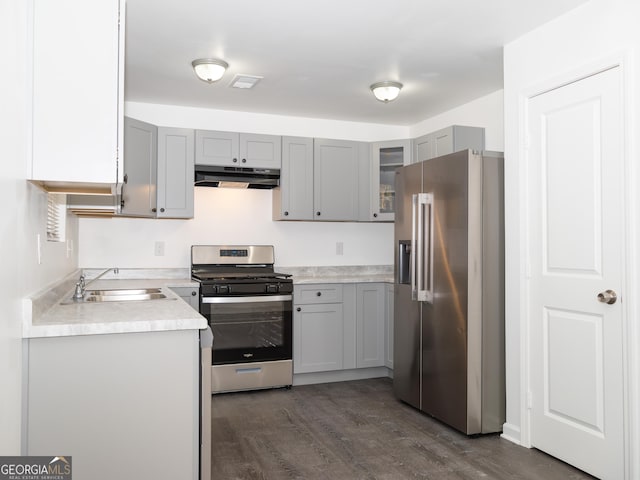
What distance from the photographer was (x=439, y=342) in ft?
11.5

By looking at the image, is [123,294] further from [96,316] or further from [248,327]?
[96,316]

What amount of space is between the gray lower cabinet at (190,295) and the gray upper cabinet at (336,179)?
1.30m

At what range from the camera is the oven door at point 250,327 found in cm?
423

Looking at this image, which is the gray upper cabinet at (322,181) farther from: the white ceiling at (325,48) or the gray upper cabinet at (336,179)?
the white ceiling at (325,48)

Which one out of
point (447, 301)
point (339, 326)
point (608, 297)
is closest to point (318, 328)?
point (339, 326)

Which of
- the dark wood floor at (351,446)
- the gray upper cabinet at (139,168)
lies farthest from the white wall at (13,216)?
the gray upper cabinet at (139,168)

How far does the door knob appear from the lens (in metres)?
2.57

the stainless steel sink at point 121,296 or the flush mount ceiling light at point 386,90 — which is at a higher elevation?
the flush mount ceiling light at point 386,90

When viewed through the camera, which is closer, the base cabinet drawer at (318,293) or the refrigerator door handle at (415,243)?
the refrigerator door handle at (415,243)

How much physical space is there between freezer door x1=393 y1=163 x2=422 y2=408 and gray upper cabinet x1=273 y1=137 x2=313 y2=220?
42.2 inches

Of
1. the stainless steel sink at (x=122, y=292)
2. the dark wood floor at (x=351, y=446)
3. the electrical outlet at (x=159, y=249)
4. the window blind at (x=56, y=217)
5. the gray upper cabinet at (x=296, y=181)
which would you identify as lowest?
the dark wood floor at (x=351, y=446)

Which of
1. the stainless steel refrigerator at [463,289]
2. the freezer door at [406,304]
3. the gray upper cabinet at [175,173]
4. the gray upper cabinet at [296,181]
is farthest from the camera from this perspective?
the gray upper cabinet at [296,181]

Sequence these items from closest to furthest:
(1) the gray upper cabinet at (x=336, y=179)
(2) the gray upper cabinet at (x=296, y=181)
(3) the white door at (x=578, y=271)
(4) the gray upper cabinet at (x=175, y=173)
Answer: (3) the white door at (x=578, y=271) → (4) the gray upper cabinet at (x=175, y=173) → (2) the gray upper cabinet at (x=296, y=181) → (1) the gray upper cabinet at (x=336, y=179)

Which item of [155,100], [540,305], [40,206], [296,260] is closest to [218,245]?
[296,260]
